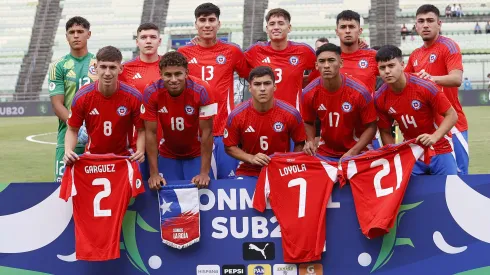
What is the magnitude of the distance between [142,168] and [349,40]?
7.07 feet

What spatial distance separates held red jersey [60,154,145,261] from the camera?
4.88 metres

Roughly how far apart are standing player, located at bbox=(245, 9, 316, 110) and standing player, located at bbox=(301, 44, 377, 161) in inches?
28.4

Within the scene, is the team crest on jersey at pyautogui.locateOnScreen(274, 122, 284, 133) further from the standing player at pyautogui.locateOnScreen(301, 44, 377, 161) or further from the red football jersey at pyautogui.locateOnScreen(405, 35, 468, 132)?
the red football jersey at pyautogui.locateOnScreen(405, 35, 468, 132)

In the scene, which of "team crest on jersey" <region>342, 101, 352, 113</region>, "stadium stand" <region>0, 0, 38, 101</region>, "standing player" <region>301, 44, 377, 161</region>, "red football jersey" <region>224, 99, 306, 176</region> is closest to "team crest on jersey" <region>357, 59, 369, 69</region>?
"standing player" <region>301, 44, 377, 161</region>

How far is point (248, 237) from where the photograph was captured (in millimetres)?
4922

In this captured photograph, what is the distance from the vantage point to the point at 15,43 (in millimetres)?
32750

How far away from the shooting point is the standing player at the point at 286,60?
248 inches

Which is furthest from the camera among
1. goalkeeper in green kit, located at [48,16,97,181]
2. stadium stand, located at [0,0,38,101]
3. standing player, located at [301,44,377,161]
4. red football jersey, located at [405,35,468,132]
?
stadium stand, located at [0,0,38,101]

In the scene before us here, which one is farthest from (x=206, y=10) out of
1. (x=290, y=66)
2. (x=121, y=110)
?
(x=121, y=110)

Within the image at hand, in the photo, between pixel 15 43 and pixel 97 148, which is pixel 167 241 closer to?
pixel 97 148

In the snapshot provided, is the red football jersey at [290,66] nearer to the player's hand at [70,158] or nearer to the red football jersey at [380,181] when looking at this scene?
the red football jersey at [380,181]

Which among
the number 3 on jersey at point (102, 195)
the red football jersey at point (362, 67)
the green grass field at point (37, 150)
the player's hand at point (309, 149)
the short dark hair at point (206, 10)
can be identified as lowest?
the green grass field at point (37, 150)

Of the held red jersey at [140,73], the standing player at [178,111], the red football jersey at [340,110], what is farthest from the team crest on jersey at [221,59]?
the red football jersey at [340,110]

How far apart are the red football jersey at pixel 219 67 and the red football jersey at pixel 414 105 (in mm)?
1511
